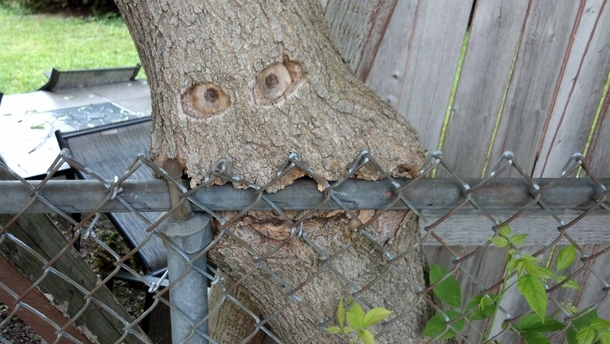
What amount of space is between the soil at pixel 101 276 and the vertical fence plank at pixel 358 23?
199 cm

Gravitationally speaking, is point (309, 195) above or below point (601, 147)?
below

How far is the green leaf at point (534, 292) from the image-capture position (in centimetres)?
121

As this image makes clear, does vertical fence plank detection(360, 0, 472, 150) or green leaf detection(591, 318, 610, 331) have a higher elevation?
vertical fence plank detection(360, 0, 472, 150)

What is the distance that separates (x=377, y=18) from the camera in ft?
5.84

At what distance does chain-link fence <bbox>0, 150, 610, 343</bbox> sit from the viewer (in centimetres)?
107

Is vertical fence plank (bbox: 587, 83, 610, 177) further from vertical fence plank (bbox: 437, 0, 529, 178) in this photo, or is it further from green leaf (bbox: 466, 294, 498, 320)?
green leaf (bbox: 466, 294, 498, 320)

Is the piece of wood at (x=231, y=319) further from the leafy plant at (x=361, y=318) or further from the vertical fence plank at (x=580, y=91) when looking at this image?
the vertical fence plank at (x=580, y=91)

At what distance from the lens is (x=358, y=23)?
5.86ft

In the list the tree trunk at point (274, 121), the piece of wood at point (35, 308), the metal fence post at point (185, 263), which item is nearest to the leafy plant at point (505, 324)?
the tree trunk at point (274, 121)

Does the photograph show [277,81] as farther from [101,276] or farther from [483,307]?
[101,276]

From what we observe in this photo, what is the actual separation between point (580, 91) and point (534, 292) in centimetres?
89

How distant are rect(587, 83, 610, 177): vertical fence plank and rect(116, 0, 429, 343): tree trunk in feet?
3.02

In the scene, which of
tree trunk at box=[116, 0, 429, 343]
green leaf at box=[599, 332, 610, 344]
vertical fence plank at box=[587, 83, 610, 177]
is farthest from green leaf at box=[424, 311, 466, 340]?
vertical fence plank at box=[587, 83, 610, 177]

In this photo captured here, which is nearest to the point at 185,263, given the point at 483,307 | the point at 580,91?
the point at 483,307
